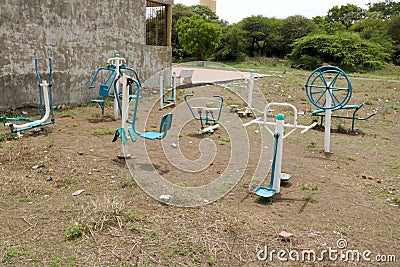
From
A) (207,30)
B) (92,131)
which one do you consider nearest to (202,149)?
(92,131)

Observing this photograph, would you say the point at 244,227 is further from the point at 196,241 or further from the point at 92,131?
the point at 92,131

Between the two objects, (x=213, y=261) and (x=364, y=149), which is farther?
(x=364, y=149)

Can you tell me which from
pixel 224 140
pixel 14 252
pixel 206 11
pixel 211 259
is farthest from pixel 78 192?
pixel 206 11

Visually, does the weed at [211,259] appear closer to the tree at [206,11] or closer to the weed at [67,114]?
the weed at [67,114]

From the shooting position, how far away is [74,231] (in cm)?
346

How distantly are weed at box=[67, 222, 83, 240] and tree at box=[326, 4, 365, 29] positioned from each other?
4798 cm

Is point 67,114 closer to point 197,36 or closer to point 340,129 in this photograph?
point 340,129

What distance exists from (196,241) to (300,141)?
173 inches

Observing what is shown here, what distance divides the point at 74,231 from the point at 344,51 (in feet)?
89.9

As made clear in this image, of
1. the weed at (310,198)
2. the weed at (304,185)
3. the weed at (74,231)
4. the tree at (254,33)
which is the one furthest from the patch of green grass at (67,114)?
the tree at (254,33)

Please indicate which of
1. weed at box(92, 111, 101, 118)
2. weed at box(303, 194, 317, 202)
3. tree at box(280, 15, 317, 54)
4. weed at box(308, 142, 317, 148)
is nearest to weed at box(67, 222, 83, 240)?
weed at box(303, 194, 317, 202)

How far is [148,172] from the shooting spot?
16.8 ft

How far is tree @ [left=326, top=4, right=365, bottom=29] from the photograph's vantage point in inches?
1855

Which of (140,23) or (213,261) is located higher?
(140,23)
